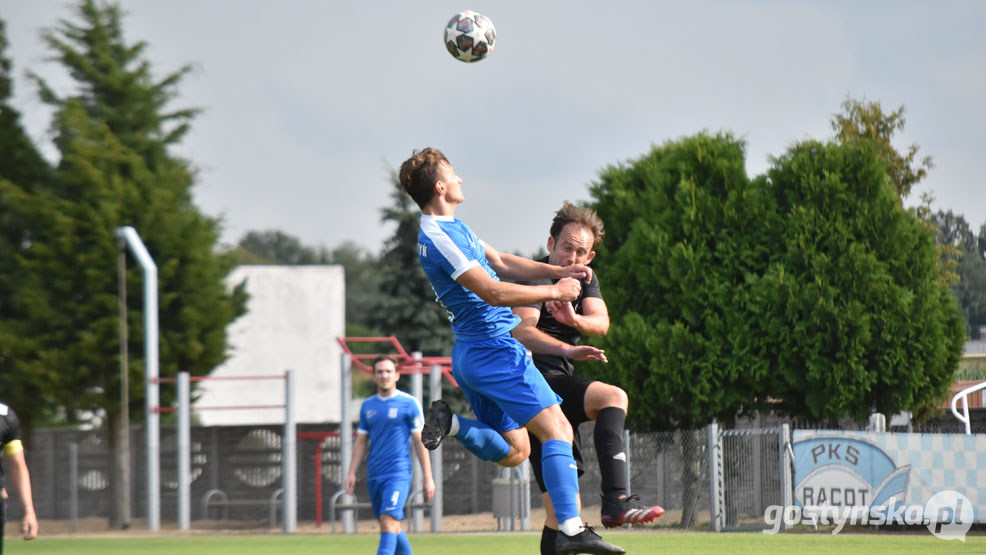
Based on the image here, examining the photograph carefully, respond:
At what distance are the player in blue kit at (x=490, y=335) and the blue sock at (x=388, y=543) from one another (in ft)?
10.3

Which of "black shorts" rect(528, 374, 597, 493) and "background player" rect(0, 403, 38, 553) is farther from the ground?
"black shorts" rect(528, 374, 597, 493)

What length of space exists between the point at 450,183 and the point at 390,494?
14.7ft

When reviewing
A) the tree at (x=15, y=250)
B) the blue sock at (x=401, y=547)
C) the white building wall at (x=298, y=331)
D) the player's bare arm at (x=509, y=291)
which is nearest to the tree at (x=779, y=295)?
the blue sock at (x=401, y=547)

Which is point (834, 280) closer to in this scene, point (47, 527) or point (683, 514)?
point (683, 514)

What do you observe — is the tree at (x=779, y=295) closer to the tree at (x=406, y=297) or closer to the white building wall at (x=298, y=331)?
the tree at (x=406, y=297)

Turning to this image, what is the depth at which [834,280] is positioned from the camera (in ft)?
68.3

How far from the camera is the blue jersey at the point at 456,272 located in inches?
243

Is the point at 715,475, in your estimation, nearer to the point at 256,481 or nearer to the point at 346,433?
the point at 346,433

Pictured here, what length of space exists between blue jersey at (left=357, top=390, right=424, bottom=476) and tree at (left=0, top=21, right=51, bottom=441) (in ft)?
58.9

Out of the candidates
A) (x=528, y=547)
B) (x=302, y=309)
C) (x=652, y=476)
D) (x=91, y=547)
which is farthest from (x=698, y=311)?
(x=302, y=309)

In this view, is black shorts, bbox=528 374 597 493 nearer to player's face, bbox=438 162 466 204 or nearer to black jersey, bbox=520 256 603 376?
black jersey, bbox=520 256 603 376

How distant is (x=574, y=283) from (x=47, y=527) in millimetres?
23483

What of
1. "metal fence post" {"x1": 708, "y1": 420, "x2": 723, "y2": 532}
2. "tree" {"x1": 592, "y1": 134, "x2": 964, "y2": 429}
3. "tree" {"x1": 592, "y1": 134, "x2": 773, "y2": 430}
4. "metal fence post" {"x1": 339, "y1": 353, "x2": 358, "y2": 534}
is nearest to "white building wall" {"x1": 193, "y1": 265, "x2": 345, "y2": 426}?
"metal fence post" {"x1": 339, "y1": 353, "x2": 358, "y2": 534}

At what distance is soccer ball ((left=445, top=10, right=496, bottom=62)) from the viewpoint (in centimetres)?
974
